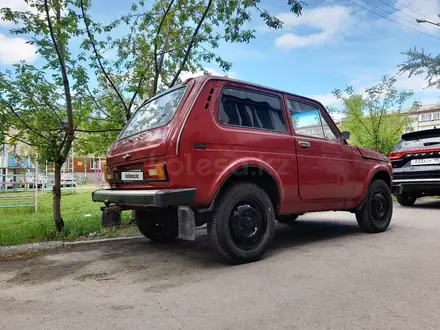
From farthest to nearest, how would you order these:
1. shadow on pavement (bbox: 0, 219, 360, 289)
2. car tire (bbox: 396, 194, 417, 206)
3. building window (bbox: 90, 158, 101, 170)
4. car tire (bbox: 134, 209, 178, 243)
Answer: car tire (bbox: 396, 194, 417, 206) < building window (bbox: 90, 158, 101, 170) < car tire (bbox: 134, 209, 178, 243) < shadow on pavement (bbox: 0, 219, 360, 289)

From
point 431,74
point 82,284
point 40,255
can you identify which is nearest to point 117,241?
point 40,255

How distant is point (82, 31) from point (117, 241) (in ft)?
11.3

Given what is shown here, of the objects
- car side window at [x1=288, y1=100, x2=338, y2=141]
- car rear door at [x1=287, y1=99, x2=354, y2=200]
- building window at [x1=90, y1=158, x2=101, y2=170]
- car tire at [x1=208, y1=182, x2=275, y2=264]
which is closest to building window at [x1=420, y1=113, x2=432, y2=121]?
building window at [x1=90, y1=158, x2=101, y2=170]

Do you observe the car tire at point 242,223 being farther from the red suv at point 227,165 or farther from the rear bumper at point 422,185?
the rear bumper at point 422,185

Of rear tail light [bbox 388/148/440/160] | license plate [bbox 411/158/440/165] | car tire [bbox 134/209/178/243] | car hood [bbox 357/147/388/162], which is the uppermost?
rear tail light [bbox 388/148/440/160]

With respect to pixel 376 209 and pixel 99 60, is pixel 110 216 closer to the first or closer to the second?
pixel 99 60

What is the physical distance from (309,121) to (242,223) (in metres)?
1.96

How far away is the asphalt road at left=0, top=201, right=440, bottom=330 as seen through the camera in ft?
7.80

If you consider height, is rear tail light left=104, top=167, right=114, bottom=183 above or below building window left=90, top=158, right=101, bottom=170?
below

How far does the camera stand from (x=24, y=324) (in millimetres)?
2418

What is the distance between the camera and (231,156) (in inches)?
146

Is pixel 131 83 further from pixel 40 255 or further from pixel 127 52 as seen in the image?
pixel 40 255

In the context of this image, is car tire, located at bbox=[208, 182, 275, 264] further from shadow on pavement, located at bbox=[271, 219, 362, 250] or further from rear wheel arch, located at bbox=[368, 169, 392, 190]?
rear wheel arch, located at bbox=[368, 169, 392, 190]

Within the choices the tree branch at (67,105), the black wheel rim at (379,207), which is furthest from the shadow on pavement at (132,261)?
the tree branch at (67,105)
